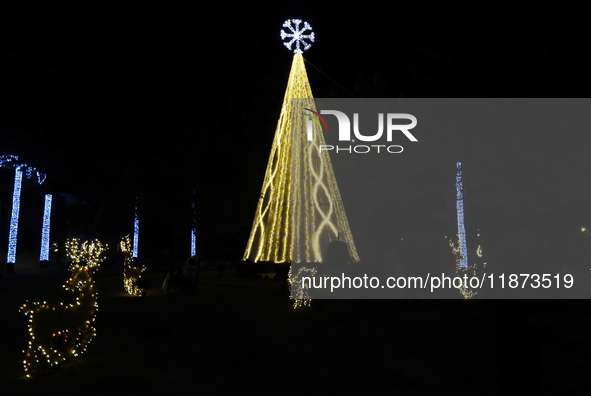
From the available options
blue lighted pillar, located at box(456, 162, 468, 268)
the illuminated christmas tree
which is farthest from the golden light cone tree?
blue lighted pillar, located at box(456, 162, 468, 268)

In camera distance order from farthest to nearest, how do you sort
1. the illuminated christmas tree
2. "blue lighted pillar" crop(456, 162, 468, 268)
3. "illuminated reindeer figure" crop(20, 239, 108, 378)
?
→ the illuminated christmas tree, "blue lighted pillar" crop(456, 162, 468, 268), "illuminated reindeer figure" crop(20, 239, 108, 378)

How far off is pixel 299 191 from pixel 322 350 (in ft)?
34.8

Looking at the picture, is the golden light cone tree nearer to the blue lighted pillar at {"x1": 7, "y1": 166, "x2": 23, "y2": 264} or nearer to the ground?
the ground

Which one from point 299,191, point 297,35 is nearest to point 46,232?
point 299,191

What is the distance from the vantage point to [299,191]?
17859mm

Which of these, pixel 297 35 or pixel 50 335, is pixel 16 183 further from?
pixel 50 335

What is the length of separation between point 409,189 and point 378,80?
408 cm

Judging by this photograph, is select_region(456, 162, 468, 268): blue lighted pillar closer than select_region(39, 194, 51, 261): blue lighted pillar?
Yes

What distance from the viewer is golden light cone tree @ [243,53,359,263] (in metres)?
17.8

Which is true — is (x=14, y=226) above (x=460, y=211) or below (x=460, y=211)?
below

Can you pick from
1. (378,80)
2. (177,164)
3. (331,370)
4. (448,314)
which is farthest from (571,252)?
(177,164)

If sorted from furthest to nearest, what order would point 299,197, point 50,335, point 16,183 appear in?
point 16,183 < point 299,197 < point 50,335

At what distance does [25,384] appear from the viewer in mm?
5805

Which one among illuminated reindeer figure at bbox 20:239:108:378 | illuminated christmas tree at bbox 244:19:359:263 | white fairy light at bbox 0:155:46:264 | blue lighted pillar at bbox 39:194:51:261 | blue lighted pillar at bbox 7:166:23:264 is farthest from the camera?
blue lighted pillar at bbox 39:194:51:261
